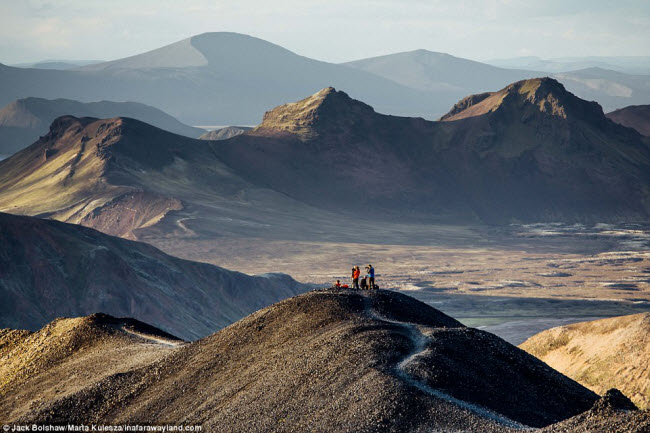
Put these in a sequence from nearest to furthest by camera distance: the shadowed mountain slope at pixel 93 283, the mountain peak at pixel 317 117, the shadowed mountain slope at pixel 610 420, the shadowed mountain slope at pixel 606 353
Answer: the shadowed mountain slope at pixel 610 420 < the shadowed mountain slope at pixel 606 353 < the shadowed mountain slope at pixel 93 283 < the mountain peak at pixel 317 117

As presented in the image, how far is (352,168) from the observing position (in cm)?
16875

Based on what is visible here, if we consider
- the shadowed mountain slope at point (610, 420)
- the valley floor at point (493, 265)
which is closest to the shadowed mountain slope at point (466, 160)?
the valley floor at point (493, 265)

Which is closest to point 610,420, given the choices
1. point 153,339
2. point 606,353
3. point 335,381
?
point 335,381

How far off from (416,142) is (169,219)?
6142cm

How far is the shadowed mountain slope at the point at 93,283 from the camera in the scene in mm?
73188

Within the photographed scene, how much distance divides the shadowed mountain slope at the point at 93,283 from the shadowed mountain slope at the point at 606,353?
36.4m

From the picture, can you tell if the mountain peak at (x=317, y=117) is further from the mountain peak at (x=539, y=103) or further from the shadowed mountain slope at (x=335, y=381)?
the shadowed mountain slope at (x=335, y=381)

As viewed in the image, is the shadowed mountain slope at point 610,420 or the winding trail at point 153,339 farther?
the winding trail at point 153,339

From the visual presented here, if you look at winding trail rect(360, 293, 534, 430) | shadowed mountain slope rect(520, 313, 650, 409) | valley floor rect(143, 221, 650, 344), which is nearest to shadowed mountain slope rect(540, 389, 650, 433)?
winding trail rect(360, 293, 534, 430)

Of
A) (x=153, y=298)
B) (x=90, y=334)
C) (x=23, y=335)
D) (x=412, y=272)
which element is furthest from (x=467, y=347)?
(x=412, y=272)

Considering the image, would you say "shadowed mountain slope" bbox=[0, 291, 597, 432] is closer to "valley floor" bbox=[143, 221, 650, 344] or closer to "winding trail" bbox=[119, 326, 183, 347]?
"winding trail" bbox=[119, 326, 183, 347]

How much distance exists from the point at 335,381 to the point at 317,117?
488ft

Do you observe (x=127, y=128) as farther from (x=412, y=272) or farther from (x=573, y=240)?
(x=573, y=240)

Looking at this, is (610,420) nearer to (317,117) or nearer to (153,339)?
(153,339)
